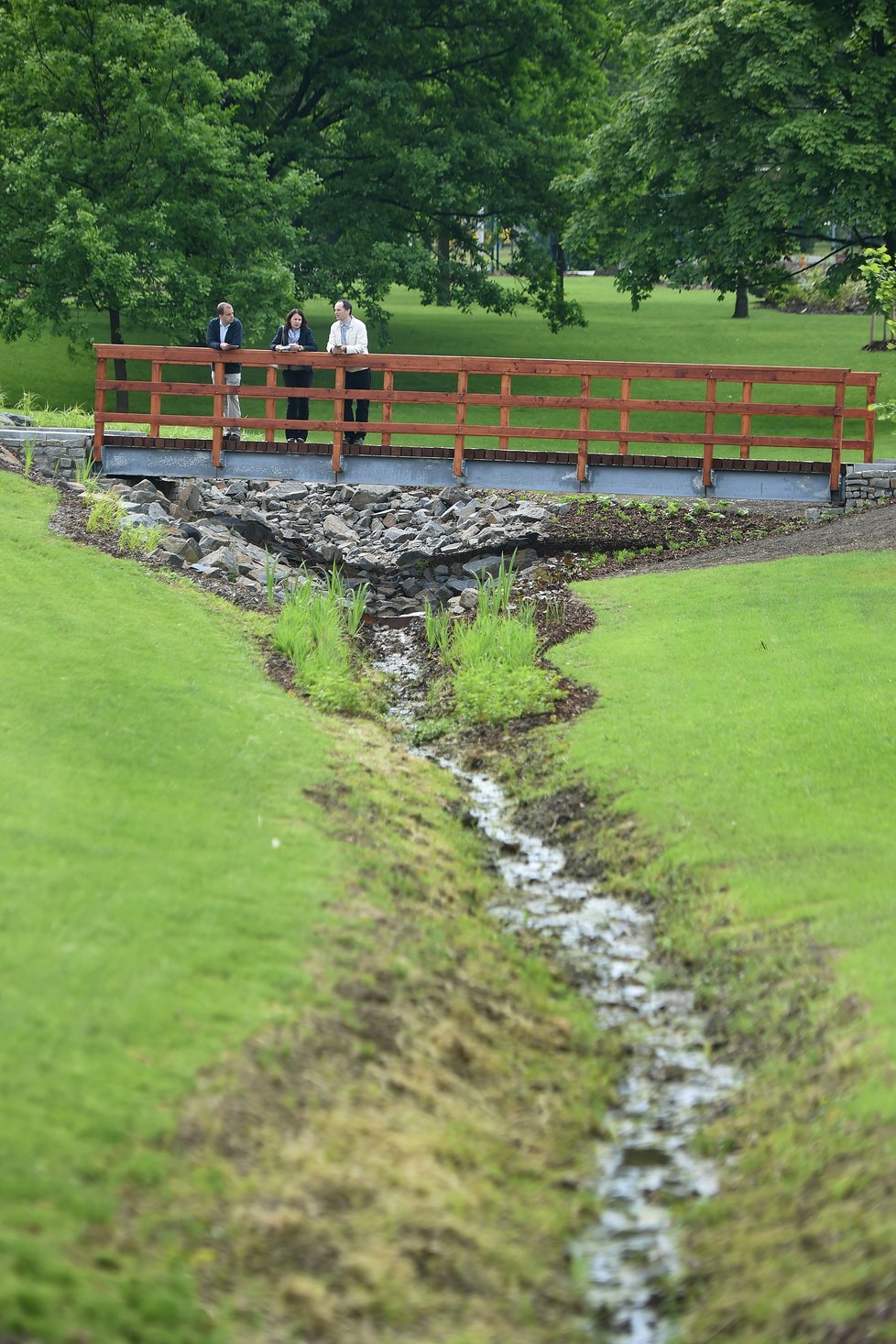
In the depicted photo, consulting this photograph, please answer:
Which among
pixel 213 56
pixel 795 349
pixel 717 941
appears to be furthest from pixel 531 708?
pixel 795 349

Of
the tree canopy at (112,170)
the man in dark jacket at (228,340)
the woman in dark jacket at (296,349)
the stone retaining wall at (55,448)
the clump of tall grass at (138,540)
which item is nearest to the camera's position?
the clump of tall grass at (138,540)

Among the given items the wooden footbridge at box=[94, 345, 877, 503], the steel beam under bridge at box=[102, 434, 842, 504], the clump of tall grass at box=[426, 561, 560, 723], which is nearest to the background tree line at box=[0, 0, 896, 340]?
the wooden footbridge at box=[94, 345, 877, 503]

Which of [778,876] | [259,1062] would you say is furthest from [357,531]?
[259,1062]

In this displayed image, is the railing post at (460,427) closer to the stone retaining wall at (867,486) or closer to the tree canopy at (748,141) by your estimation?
the stone retaining wall at (867,486)

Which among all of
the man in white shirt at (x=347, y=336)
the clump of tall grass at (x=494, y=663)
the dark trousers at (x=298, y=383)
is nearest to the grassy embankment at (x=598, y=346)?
the dark trousers at (x=298, y=383)

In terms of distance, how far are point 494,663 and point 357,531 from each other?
25.7 ft

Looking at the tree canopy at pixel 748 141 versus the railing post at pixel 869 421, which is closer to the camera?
the railing post at pixel 869 421

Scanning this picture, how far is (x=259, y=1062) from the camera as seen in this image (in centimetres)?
673

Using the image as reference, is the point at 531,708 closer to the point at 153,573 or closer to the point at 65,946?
the point at 153,573

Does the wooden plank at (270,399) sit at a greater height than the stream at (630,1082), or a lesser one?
greater

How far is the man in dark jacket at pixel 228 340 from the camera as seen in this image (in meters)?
22.0

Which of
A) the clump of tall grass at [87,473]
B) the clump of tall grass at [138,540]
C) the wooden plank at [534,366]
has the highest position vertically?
the wooden plank at [534,366]

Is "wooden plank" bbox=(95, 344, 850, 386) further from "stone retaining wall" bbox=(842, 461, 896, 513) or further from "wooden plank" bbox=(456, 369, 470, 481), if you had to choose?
"stone retaining wall" bbox=(842, 461, 896, 513)

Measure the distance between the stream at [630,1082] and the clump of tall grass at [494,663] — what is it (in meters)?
2.35
